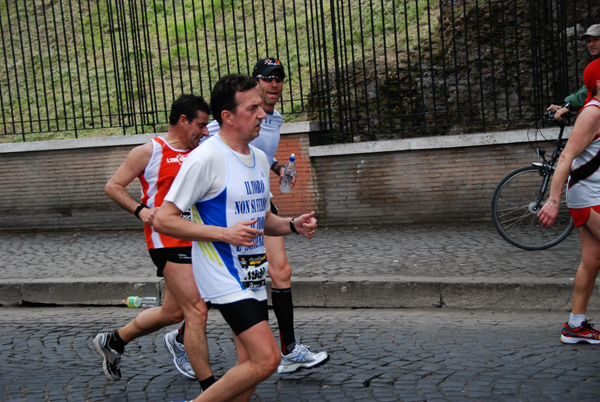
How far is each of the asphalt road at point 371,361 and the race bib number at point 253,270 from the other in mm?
1106

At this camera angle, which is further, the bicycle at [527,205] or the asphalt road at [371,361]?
the bicycle at [527,205]

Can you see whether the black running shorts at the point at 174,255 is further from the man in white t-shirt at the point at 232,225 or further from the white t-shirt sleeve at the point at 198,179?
the white t-shirt sleeve at the point at 198,179

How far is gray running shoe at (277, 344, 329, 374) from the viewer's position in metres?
4.84

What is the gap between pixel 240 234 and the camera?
11.1 feet

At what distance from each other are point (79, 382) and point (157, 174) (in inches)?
54.3

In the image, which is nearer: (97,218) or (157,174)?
(157,174)

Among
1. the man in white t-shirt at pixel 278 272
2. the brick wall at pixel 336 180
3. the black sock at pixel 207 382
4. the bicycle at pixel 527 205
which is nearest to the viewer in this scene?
the black sock at pixel 207 382

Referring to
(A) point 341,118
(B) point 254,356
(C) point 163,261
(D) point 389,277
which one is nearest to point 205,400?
Answer: (B) point 254,356

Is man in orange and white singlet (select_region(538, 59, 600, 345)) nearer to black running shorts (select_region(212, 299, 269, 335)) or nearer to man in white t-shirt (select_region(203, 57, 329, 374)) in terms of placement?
man in white t-shirt (select_region(203, 57, 329, 374))

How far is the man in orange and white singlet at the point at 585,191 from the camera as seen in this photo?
487 cm

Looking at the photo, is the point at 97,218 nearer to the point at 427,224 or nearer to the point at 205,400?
the point at 427,224

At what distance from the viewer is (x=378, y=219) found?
9977 mm

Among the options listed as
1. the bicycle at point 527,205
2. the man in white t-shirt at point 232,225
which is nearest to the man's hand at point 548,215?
the man in white t-shirt at point 232,225

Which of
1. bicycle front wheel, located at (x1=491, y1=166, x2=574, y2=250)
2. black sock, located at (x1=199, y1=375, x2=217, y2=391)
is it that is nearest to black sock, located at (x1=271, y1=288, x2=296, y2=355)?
black sock, located at (x1=199, y1=375, x2=217, y2=391)
